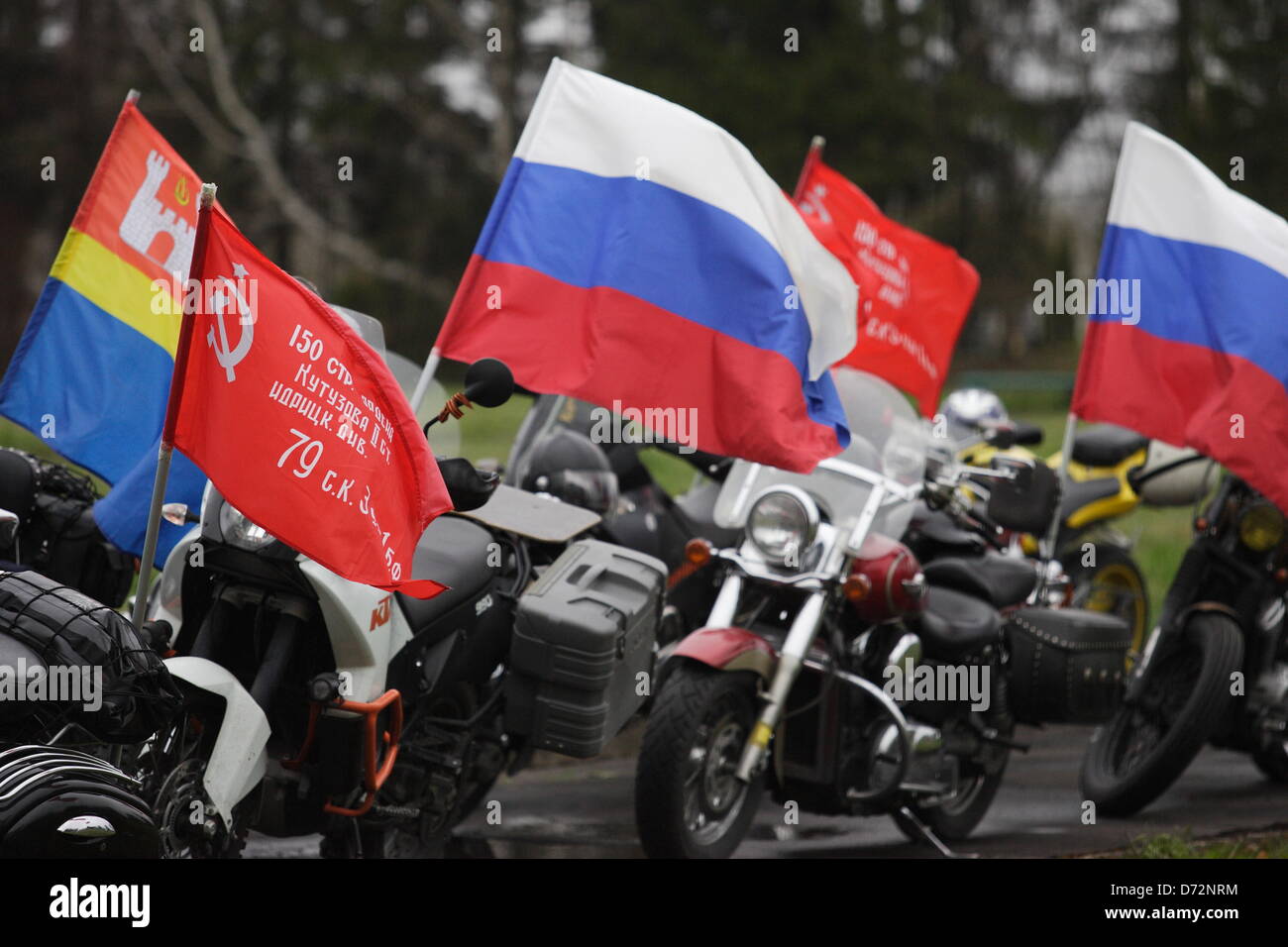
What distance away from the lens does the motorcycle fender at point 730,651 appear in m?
5.51

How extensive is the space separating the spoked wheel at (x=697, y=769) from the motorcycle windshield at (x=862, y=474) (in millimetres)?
841

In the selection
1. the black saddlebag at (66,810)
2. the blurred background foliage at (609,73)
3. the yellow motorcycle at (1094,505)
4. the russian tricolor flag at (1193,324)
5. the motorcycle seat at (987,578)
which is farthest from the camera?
the blurred background foliage at (609,73)

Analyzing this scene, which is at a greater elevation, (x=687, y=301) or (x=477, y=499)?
(x=687, y=301)

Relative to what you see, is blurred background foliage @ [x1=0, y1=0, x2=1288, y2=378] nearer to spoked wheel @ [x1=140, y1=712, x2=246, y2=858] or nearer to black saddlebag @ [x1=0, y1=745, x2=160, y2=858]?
spoked wheel @ [x1=140, y1=712, x2=246, y2=858]

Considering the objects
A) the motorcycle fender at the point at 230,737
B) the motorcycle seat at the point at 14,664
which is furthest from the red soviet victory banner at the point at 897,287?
A: the motorcycle seat at the point at 14,664

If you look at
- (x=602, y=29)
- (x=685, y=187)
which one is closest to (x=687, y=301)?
(x=685, y=187)

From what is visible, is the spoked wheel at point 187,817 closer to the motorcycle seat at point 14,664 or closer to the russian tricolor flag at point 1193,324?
the motorcycle seat at point 14,664

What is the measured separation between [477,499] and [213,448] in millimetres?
911

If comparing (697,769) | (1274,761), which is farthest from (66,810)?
(1274,761)

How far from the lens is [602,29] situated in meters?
30.6

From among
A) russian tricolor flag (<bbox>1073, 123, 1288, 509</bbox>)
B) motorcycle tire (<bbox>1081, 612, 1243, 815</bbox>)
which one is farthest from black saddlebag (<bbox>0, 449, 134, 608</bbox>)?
russian tricolor flag (<bbox>1073, 123, 1288, 509</bbox>)

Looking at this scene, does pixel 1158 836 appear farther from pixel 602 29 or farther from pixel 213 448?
pixel 602 29

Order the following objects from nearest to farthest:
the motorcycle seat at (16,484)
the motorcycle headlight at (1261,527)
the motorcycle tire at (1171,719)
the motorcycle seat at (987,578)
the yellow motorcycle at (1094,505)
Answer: the motorcycle seat at (16,484) → the motorcycle tire at (1171,719) → the motorcycle seat at (987,578) → the motorcycle headlight at (1261,527) → the yellow motorcycle at (1094,505)

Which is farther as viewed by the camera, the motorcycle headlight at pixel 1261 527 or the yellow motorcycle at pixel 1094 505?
the yellow motorcycle at pixel 1094 505
